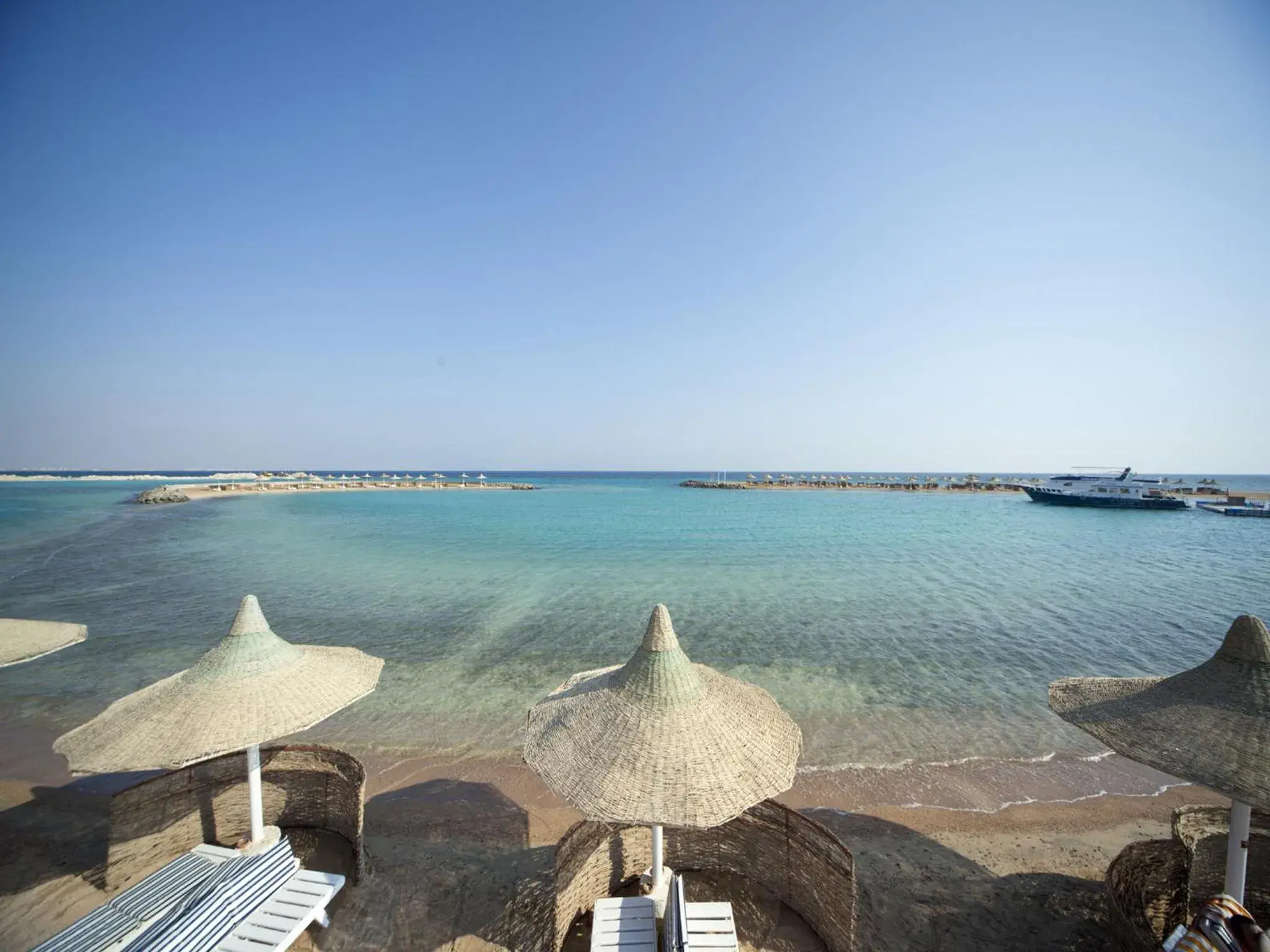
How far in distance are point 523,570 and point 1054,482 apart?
2295 inches

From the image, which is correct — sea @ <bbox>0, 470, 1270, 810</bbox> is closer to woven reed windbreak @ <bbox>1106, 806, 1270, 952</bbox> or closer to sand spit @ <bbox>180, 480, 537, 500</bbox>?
woven reed windbreak @ <bbox>1106, 806, 1270, 952</bbox>

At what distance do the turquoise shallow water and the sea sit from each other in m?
0.08

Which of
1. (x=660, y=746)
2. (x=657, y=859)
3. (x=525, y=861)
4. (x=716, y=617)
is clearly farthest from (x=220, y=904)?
(x=716, y=617)

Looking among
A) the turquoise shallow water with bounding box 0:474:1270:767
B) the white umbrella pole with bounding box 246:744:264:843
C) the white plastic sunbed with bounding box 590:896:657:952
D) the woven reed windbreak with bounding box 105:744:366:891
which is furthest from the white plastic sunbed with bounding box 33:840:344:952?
the turquoise shallow water with bounding box 0:474:1270:767

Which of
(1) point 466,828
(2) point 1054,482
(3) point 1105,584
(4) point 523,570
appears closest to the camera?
(1) point 466,828

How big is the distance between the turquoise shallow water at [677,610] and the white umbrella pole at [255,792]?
9.28 ft

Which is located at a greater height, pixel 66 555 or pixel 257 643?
pixel 257 643

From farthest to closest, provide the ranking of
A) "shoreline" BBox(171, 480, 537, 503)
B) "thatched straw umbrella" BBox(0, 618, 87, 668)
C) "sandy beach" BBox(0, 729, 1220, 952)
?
"shoreline" BBox(171, 480, 537, 503)
"thatched straw umbrella" BBox(0, 618, 87, 668)
"sandy beach" BBox(0, 729, 1220, 952)

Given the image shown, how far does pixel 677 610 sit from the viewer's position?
13.9 meters

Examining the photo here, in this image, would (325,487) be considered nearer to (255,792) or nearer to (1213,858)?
(255,792)

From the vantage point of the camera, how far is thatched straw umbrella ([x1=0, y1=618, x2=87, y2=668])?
5.72 m

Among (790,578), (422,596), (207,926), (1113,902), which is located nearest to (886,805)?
(1113,902)

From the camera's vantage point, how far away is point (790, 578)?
57.5 feet

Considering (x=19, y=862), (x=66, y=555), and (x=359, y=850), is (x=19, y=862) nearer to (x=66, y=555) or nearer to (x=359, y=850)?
(x=359, y=850)
